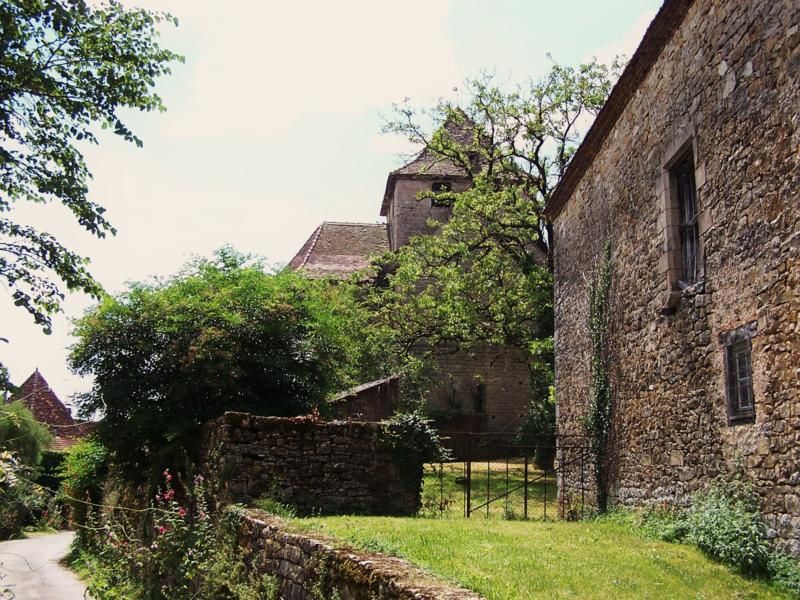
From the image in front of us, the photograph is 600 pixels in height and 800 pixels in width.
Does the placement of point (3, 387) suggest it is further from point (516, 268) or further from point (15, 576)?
point (516, 268)

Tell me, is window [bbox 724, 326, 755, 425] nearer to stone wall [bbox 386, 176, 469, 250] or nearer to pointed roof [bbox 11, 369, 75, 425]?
stone wall [bbox 386, 176, 469, 250]

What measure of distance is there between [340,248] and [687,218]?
2706 centimetres

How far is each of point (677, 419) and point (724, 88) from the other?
404 cm

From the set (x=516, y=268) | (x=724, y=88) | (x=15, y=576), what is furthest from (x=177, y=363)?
(x=516, y=268)

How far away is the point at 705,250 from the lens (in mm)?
8859

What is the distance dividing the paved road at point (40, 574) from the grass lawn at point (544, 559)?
4234mm

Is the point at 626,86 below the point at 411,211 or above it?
below

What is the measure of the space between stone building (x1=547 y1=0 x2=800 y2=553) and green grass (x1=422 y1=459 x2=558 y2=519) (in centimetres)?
216

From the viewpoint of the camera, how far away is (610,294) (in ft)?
40.9

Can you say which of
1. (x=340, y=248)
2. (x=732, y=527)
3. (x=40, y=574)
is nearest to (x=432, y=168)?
(x=340, y=248)

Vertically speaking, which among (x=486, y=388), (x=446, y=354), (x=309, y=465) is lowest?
(x=309, y=465)

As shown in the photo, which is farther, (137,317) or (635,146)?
(137,317)

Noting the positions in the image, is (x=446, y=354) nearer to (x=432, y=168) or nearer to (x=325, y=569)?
(x=432, y=168)

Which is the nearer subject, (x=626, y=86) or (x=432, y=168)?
(x=626, y=86)
